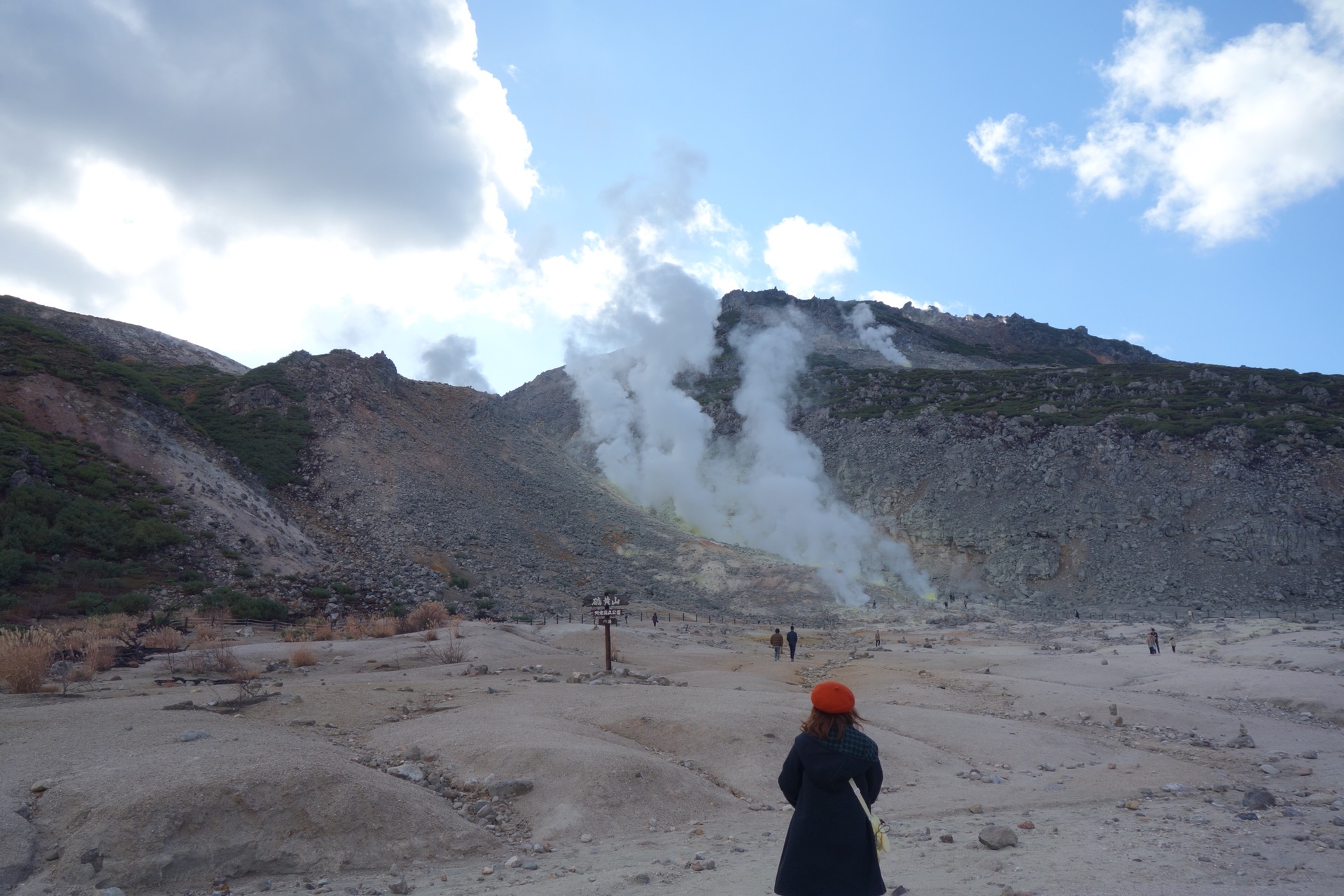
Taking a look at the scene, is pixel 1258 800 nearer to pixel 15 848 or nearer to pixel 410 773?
pixel 410 773

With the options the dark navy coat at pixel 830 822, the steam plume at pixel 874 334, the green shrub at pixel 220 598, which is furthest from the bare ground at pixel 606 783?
the steam plume at pixel 874 334

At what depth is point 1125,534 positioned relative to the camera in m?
49.0

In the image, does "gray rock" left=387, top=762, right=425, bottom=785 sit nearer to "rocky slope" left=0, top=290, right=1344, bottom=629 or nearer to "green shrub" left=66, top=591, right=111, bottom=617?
"green shrub" left=66, top=591, right=111, bottom=617

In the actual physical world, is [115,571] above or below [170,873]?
above

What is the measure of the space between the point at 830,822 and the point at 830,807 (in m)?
0.07

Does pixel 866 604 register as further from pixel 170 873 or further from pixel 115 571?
pixel 170 873

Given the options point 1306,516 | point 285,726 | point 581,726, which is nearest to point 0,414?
point 285,726

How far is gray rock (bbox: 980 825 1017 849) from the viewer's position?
7.28m

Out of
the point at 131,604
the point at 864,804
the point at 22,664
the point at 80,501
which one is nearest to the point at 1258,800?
the point at 864,804

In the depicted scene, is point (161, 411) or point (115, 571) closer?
point (115, 571)

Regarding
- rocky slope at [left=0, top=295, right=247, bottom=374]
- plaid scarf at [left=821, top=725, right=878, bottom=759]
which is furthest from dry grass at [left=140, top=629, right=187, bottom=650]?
rocky slope at [left=0, top=295, right=247, bottom=374]

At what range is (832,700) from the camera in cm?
426

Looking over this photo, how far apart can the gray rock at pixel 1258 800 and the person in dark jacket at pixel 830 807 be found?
7665mm

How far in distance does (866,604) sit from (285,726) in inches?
1499
